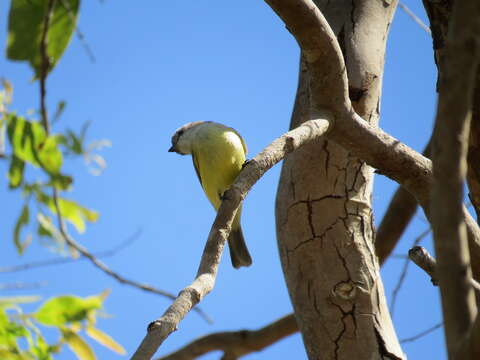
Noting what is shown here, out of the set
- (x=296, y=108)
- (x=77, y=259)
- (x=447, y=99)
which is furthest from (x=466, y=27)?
(x=77, y=259)

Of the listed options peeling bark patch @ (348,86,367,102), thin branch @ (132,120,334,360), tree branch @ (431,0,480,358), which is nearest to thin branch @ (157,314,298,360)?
peeling bark patch @ (348,86,367,102)

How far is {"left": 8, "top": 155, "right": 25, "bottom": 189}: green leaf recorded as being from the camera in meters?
3.83

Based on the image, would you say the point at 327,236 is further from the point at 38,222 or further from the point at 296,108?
the point at 38,222

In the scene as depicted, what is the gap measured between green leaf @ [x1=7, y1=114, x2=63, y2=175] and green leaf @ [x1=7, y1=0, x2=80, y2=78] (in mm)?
310

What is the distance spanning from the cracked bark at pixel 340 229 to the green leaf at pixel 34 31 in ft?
4.64

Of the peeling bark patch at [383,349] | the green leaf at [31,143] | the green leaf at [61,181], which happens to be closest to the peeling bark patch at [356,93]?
the peeling bark patch at [383,349]

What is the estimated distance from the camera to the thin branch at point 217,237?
4.32ft

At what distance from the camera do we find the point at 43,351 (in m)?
3.10

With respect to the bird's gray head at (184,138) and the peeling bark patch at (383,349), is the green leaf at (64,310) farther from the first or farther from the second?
the bird's gray head at (184,138)

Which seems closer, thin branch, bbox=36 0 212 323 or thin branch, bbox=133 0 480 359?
thin branch, bbox=133 0 480 359

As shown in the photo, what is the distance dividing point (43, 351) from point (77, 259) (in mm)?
957

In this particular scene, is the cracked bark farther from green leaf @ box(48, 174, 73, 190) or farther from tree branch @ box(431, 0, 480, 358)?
tree branch @ box(431, 0, 480, 358)

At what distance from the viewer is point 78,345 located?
3367 mm

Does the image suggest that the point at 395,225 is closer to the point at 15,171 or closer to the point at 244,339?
the point at 244,339
